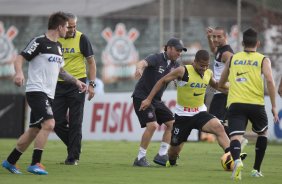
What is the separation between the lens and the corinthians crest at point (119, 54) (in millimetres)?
34166

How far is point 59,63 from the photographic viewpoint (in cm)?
1377

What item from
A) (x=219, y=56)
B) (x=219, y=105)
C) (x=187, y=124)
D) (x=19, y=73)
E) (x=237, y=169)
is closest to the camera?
(x=237, y=169)

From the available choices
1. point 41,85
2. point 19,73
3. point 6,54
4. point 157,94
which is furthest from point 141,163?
point 6,54

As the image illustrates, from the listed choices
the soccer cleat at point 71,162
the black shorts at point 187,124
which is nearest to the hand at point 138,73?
the black shorts at point 187,124

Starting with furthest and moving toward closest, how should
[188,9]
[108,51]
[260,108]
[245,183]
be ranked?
Answer: [108,51] → [188,9] → [260,108] → [245,183]

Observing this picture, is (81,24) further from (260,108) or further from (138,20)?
(260,108)

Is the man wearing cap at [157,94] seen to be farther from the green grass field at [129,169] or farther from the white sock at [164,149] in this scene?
the green grass field at [129,169]

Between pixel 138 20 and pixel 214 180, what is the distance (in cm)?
2265

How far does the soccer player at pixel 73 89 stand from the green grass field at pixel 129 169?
0.45 meters

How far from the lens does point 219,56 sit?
17656 millimetres

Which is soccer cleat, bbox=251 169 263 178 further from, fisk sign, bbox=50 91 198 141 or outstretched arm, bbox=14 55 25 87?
fisk sign, bbox=50 91 198 141

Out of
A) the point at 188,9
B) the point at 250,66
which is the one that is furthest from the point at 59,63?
the point at 188,9

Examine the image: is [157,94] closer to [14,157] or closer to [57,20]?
[57,20]

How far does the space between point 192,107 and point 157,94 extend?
104 centimetres
